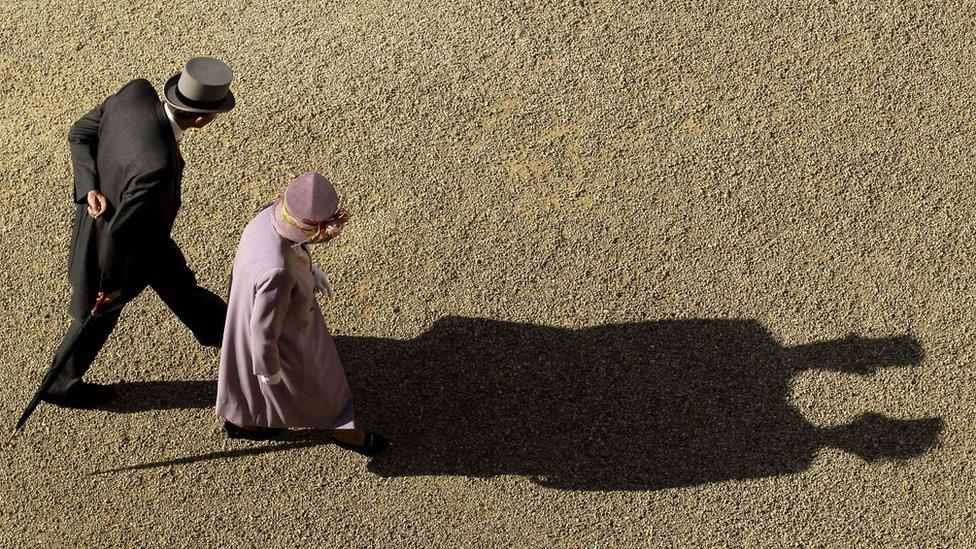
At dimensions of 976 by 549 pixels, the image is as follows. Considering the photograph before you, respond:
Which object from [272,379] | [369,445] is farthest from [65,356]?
[369,445]

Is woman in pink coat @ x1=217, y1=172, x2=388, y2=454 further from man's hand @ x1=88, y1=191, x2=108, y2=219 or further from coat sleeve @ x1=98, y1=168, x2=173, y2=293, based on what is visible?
man's hand @ x1=88, y1=191, x2=108, y2=219

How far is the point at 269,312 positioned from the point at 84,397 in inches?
70.4

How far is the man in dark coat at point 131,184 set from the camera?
4293 mm

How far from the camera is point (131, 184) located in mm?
4285

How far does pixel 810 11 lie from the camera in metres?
6.46

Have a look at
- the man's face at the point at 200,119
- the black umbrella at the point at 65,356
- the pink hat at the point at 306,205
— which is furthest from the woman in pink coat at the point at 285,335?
the black umbrella at the point at 65,356

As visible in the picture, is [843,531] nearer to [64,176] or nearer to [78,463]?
[78,463]

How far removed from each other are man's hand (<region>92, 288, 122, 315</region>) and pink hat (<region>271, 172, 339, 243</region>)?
1.23 m

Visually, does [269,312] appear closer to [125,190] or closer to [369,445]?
[125,190]

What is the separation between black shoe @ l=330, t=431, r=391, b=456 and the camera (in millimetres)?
5078

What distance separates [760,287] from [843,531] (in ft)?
4.54

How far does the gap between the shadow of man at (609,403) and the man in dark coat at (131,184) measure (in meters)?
1.29

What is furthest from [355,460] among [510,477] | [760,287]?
[760,287]

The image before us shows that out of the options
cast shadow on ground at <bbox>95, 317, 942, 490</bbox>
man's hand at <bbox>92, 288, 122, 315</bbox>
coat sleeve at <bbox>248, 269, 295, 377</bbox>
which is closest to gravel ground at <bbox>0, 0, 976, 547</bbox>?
cast shadow on ground at <bbox>95, 317, 942, 490</bbox>
